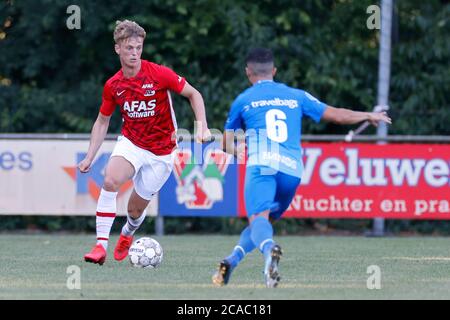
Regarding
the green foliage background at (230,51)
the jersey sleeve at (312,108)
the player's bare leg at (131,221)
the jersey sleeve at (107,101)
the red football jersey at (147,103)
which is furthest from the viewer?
the green foliage background at (230,51)

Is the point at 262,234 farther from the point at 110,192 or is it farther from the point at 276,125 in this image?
the point at 110,192

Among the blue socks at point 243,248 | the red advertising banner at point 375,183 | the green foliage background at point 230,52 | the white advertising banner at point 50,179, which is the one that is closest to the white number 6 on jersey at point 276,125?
the blue socks at point 243,248

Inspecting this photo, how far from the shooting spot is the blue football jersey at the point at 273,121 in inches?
336

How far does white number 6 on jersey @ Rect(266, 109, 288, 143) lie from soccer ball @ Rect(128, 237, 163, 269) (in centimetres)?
228

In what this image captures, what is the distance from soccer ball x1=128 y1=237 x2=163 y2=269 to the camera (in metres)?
10.3

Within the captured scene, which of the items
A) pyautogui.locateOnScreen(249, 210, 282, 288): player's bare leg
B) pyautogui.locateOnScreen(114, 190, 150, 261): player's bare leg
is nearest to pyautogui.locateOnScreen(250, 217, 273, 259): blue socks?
pyautogui.locateOnScreen(249, 210, 282, 288): player's bare leg

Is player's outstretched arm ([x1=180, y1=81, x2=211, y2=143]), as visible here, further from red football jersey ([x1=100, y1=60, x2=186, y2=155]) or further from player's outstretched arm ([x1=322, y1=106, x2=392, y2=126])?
player's outstretched arm ([x1=322, y1=106, x2=392, y2=126])

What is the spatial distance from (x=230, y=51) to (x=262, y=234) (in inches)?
477

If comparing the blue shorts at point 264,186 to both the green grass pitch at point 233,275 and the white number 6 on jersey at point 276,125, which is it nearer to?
the white number 6 on jersey at point 276,125

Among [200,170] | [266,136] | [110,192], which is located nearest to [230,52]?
[200,170]

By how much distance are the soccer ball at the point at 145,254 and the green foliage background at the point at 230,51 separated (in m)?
8.91

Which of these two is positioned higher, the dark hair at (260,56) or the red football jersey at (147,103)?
the dark hair at (260,56)

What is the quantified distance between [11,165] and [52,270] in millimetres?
6499
